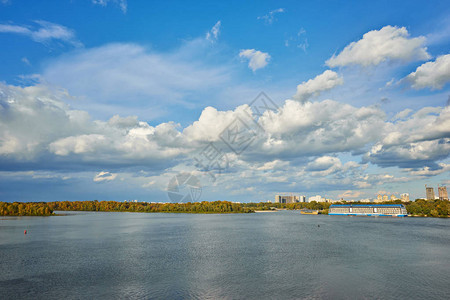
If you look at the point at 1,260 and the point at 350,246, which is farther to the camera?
the point at 350,246

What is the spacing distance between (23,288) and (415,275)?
59235 millimetres

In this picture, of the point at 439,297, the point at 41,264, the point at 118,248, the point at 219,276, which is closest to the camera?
the point at 439,297

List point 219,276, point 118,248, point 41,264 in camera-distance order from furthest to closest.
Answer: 1. point 118,248
2. point 41,264
3. point 219,276

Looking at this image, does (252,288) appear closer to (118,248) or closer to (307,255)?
(307,255)

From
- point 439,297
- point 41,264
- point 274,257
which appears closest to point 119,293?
point 41,264

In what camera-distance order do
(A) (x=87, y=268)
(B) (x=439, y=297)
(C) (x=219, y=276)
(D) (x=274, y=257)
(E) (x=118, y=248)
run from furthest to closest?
(E) (x=118, y=248) < (D) (x=274, y=257) < (A) (x=87, y=268) < (C) (x=219, y=276) < (B) (x=439, y=297)

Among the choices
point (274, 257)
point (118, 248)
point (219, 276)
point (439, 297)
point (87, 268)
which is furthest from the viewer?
point (118, 248)

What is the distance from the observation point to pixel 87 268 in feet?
163

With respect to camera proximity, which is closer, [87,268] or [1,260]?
[87,268]

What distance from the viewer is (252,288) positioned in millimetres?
38562

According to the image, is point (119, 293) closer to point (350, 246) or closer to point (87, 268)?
point (87, 268)

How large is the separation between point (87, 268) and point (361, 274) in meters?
46.8

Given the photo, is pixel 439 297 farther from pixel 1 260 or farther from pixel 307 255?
pixel 1 260

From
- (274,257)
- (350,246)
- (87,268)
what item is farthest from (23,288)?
(350,246)
